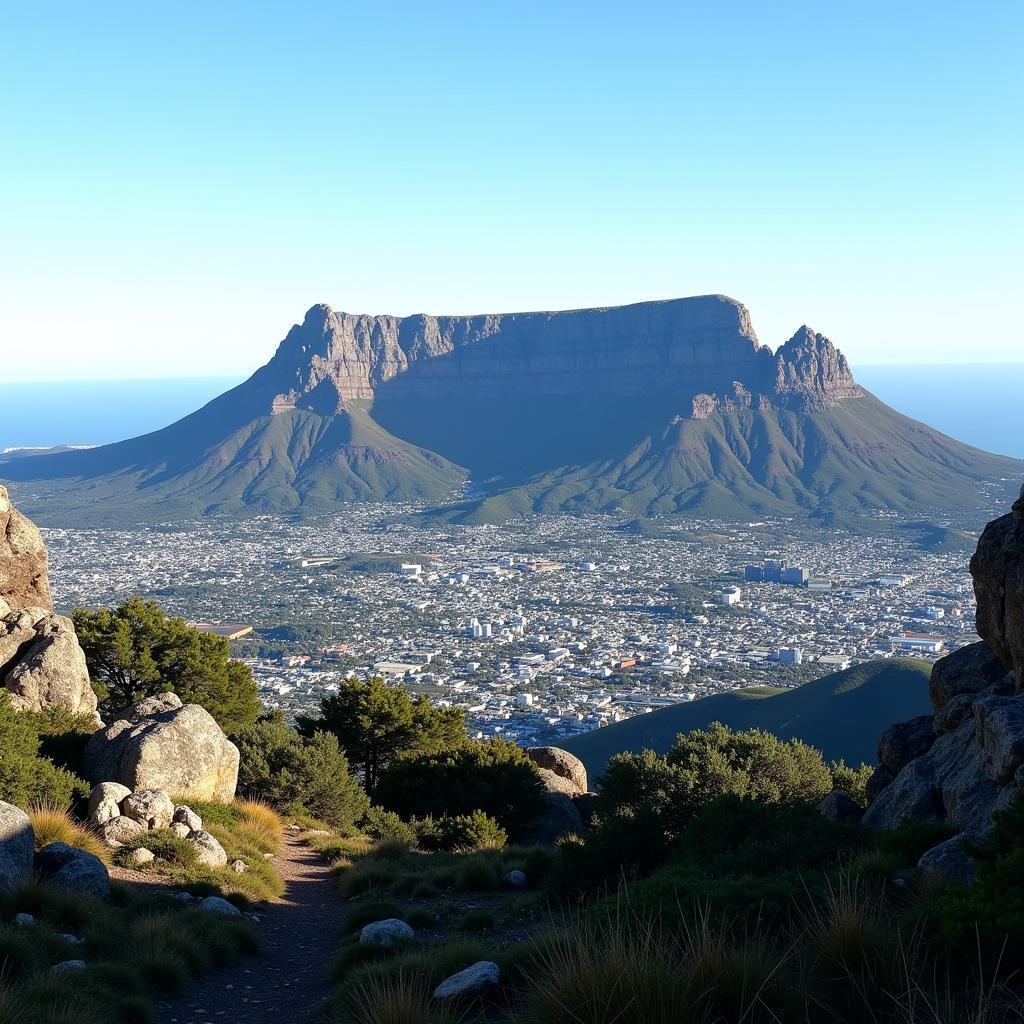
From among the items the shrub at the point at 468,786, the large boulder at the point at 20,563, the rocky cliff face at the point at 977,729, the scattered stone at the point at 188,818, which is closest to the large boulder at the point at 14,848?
the scattered stone at the point at 188,818

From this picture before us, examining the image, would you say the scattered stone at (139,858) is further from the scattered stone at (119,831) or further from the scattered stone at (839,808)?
the scattered stone at (839,808)

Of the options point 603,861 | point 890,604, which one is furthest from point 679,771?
point 890,604

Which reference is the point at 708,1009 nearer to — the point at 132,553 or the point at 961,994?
the point at 961,994

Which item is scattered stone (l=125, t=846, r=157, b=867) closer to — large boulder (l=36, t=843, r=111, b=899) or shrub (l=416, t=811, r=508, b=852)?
large boulder (l=36, t=843, r=111, b=899)

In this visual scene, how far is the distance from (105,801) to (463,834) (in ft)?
28.4

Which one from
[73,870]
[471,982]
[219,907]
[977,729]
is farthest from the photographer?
[977,729]

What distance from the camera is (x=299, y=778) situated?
25297mm

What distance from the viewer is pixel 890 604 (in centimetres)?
13925

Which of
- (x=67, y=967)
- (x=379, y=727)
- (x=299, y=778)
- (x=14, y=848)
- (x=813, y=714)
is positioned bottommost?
(x=813, y=714)

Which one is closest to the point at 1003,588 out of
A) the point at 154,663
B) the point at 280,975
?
the point at 280,975

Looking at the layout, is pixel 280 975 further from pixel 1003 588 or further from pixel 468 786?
pixel 468 786

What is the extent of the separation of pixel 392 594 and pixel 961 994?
142 metres

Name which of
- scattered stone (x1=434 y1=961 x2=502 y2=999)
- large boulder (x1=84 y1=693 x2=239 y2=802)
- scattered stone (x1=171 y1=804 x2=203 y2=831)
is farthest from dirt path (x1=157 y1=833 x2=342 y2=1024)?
large boulder (x1=84 y1=693 x2=239 y2=802)

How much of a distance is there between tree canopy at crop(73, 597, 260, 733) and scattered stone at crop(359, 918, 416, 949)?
16598 millimetres
